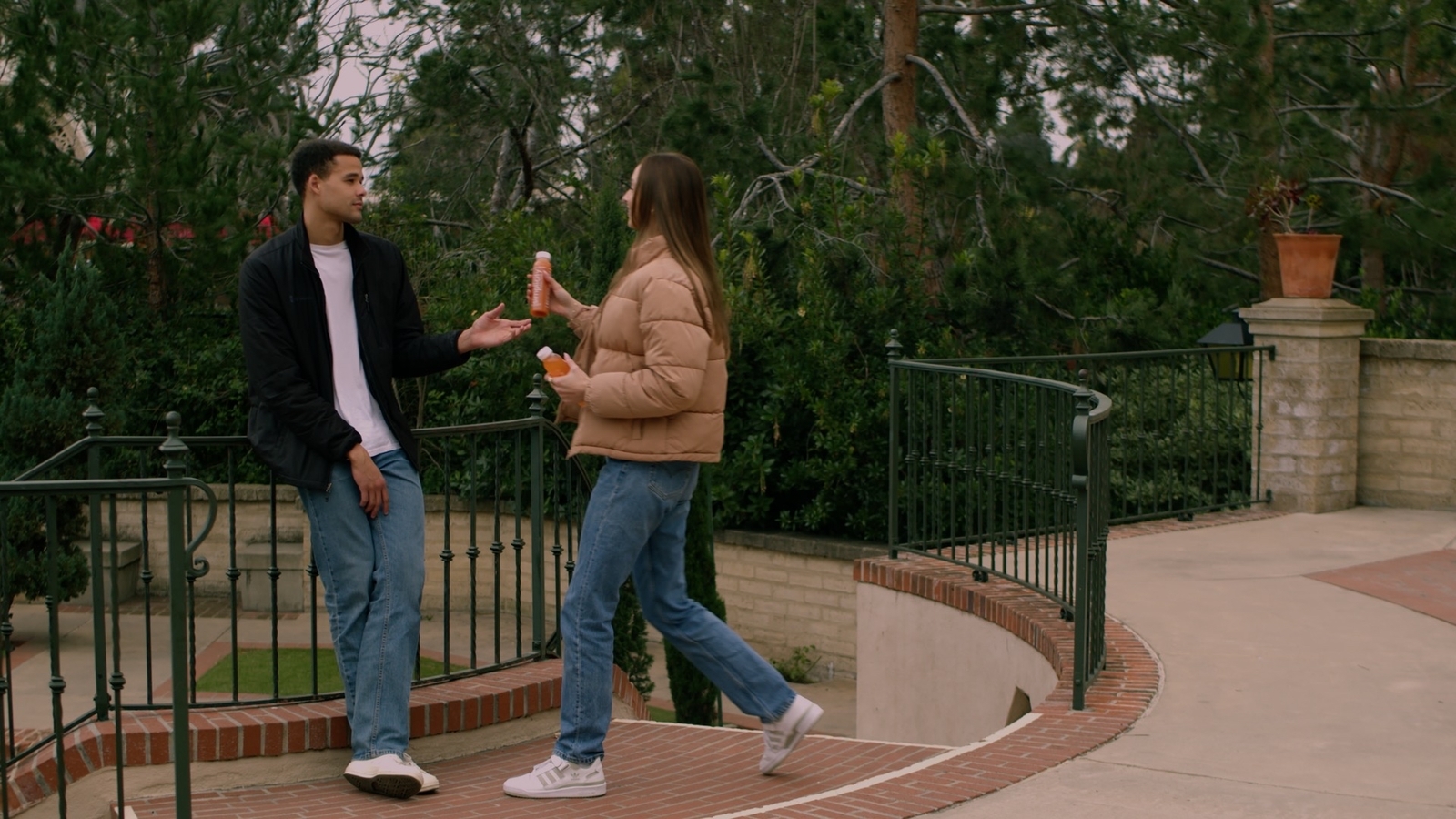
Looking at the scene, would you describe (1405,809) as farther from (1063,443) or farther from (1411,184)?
(1411,184)

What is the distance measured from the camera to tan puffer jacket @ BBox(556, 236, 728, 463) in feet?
14.2

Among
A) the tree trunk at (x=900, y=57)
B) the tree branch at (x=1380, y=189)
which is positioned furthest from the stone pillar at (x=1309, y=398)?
the tree trunk at (x=900, y=57)

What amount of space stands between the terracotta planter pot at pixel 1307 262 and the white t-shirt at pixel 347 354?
659 centimetres

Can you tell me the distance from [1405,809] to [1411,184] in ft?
35.8

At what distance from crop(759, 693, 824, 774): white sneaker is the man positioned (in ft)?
3.40

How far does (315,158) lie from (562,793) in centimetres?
203

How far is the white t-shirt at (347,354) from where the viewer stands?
4652mm

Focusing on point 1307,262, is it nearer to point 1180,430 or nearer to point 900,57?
point 1180,430

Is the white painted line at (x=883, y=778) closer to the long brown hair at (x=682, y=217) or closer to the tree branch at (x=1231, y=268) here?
the long brown hair at (x=682, y=217)

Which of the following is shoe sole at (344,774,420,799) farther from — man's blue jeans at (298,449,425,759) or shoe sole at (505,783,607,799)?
shoe sole at (505,783,607,799)

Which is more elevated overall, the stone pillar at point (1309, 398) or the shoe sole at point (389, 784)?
the stone pillar at point (1309, 398)

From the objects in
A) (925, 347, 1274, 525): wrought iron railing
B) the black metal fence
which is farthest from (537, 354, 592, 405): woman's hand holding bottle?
(925, 347, 1274, 525): wrought iron railing

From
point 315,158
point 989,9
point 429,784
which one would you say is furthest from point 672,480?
point 989,9

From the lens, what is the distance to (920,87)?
55.0 ft
